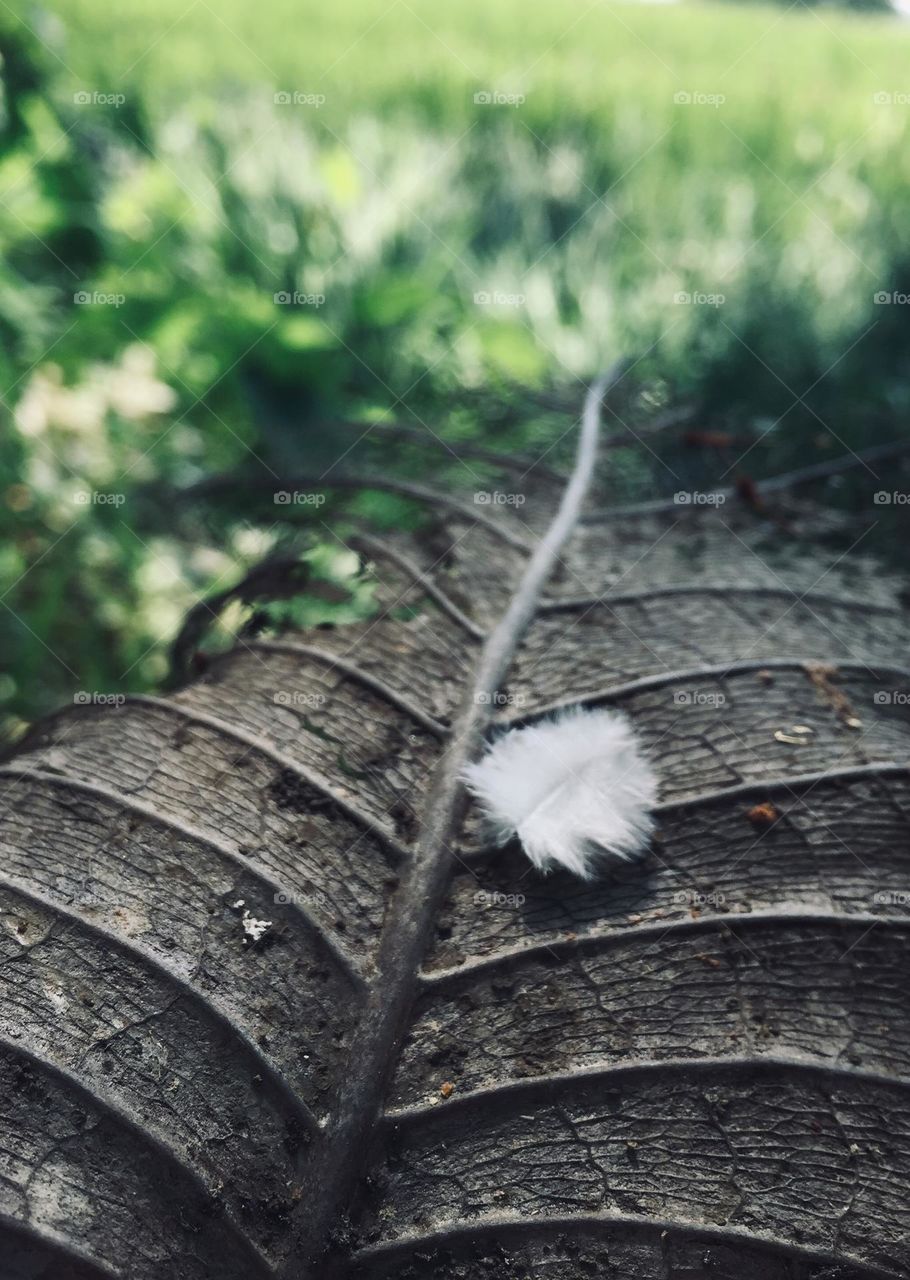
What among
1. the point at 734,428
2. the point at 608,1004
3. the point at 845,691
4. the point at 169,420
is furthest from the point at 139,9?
the point at 608,1004

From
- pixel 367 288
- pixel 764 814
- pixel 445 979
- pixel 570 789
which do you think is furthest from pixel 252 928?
pixel 367 288

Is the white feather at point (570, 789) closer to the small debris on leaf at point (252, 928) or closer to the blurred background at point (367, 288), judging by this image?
the small debris on leaf at point (252, 928)

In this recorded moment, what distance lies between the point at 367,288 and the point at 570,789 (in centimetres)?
176

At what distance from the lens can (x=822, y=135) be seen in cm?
296

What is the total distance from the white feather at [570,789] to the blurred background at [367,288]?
2.25ft

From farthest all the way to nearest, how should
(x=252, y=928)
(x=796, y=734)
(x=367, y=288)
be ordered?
1. (x=367, y=288)
2. (x=796, y=734)
3. (x=252, y=928)

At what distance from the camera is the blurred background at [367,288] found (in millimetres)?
2410

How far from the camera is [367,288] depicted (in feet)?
8.85

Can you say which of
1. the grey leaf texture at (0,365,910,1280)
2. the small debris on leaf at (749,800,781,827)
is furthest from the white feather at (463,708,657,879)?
the small debris on leaf at (749,800,781,827)

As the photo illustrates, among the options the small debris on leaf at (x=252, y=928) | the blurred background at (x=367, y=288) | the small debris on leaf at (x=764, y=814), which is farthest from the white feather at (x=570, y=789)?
the blurred background at (x=367, y=288)

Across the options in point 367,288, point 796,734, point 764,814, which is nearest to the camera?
point 764,814

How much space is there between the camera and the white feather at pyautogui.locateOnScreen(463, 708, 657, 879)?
148cm

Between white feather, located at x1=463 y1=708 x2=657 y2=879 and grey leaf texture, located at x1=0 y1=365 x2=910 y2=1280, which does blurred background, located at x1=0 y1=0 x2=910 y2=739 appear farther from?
white feather, located at x1=463 y1=708 x2=657 y2=879

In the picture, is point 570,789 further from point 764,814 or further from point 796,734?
point 796,734
